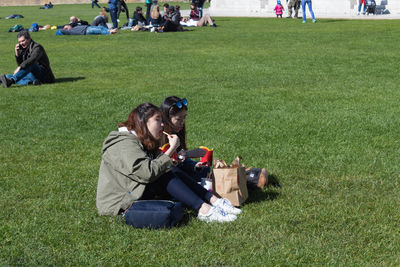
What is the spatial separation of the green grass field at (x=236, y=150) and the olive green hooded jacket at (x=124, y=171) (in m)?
0.20

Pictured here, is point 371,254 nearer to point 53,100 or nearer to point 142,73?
point 53,100

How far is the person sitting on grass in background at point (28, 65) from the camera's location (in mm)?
12953

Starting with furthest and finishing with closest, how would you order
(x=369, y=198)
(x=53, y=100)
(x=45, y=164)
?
1. (x=53, y=100)
2. (x=45, y=164)
3. (x=369, y=198)

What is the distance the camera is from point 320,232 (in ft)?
16.7

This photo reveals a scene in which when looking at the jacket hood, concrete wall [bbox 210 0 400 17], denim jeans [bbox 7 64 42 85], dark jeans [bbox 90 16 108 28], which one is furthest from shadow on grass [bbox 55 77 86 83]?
concrete wall [bbox 210 0 400 17]

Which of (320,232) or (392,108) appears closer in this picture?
(320,232)

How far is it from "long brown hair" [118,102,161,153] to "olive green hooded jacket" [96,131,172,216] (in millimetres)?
51

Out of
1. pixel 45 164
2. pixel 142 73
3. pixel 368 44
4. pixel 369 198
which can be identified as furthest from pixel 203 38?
pixel 369 198

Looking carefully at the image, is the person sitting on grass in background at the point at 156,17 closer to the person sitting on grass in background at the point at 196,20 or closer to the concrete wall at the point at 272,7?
the person sitting on grass in background at the point at 196,20

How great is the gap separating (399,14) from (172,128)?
100ft

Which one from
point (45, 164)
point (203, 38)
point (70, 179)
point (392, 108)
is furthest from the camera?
point (203, 38)

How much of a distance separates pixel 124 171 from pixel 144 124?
1.47 feet

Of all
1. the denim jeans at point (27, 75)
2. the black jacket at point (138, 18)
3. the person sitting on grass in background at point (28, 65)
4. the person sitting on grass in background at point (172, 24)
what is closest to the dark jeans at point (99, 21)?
the black jacket at point (138, 18)

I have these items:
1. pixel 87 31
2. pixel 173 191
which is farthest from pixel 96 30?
pixel 173 191
